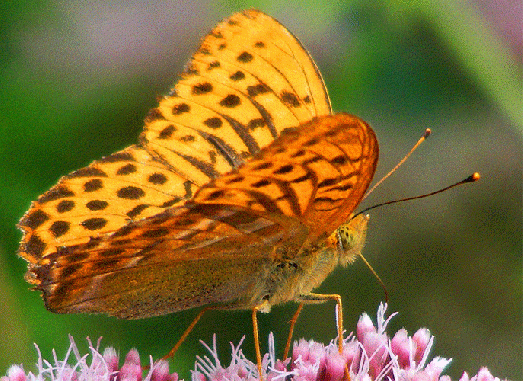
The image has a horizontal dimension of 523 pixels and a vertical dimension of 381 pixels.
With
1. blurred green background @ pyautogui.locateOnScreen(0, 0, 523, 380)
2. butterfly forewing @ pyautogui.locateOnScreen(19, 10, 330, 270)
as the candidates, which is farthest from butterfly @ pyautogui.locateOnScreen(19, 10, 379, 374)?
blurred green background @ pyautogui.locateOnScreen(0, 0, 523, 380)

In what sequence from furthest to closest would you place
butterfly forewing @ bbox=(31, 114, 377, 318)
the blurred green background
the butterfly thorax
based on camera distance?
the blurred green background
the butterfly thorax
butterfly forewing @ bbox=(31, 114, 377, 318)

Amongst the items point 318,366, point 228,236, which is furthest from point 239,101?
point 318,366

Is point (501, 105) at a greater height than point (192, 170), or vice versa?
point (501, 105)

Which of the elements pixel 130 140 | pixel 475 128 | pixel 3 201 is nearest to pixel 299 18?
pixel 130 140

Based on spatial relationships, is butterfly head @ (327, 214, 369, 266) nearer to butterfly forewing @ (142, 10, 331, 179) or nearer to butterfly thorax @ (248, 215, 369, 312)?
butterfly thorax @ (248, 215, 369, 312)

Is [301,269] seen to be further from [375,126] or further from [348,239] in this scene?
[375,126]

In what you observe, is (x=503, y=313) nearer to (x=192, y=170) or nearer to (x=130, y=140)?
(x=130, y=140)
